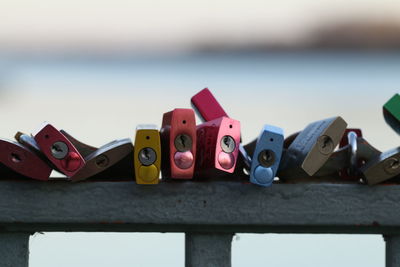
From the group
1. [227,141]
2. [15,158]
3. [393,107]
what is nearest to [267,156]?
[227,141]

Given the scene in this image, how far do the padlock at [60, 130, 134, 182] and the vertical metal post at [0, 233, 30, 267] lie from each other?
3.7 inches

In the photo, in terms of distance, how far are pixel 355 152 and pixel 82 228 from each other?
0.32m

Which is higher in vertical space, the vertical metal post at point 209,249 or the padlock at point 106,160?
the padlock at point 106,160

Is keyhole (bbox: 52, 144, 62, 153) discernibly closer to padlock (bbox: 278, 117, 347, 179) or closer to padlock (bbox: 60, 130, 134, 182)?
padlock (bbox: 60, 130, 134, 182)

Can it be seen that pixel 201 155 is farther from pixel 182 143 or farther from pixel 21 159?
pixel 21 159

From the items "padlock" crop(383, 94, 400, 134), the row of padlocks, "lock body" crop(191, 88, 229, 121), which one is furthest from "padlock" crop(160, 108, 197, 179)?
"padlock" crop(383, 94, 400, 134)

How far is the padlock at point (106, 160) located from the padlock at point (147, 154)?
26 millimetres

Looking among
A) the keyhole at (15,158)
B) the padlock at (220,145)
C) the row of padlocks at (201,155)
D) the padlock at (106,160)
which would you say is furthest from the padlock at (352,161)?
the keyhole at (15,158)

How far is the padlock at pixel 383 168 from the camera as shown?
0.66m

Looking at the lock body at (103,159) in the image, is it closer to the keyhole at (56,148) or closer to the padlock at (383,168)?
the keyhole at (56,148)

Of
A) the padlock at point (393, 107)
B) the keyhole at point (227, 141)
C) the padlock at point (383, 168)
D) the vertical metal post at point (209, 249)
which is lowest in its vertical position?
the vertical metal post at point (209, 249)

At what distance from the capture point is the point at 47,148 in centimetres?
63

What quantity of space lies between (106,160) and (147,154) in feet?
0.17

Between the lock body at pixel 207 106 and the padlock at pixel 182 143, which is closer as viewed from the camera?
the padlock at pixel 182 143
